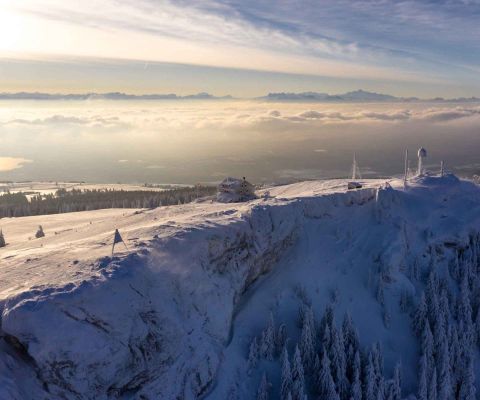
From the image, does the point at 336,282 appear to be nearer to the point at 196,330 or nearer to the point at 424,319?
the point at 424,319

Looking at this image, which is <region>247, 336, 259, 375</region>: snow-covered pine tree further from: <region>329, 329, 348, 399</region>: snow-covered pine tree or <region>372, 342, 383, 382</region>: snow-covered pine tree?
<region>372, 342, 383, 382</region>: snow-covered pine tree

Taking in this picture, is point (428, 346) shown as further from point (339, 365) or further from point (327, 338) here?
point (327, 338)

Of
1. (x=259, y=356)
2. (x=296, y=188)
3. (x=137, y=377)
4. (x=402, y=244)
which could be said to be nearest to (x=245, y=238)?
(x=259, y=356)

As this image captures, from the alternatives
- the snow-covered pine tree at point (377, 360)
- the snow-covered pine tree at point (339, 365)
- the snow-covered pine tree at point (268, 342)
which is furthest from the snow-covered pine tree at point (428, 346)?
the snow-covered pine tree at point (268, 342)

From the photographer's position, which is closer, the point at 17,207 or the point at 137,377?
the point at 137,377

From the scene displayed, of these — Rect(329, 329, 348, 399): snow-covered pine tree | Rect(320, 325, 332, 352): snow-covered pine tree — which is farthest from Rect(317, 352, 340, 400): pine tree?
Rect(320, 325, 332, 352): snow-covered pine tree
